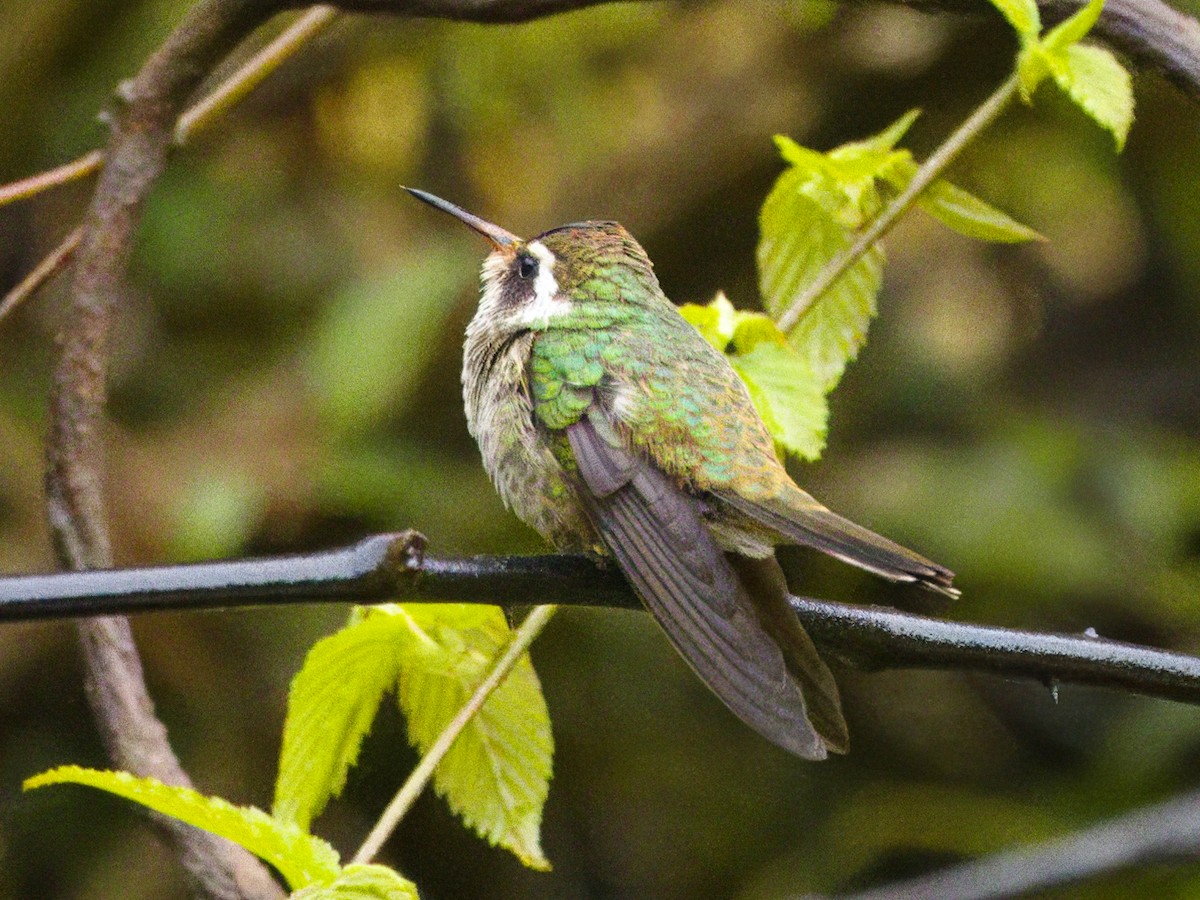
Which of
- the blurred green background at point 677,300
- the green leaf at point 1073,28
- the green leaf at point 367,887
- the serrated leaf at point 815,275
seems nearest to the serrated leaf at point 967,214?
the serrated leaf at point 815,275

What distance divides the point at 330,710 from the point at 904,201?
98cm

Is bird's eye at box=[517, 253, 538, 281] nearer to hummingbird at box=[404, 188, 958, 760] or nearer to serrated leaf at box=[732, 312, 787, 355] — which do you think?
hummingbird at box=[404, 188, 958, 760]

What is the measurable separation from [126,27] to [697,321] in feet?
11.8

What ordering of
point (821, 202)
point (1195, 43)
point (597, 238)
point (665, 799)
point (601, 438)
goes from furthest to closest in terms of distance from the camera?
point (665, 799)
point (597, 238)
point (601, 438)
point (821, 202)
point (1195, 43)

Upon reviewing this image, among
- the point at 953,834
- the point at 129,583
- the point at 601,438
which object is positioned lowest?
the point at 953,834

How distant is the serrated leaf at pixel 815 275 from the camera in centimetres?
197

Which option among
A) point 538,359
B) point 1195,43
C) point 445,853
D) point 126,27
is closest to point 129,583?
point 538,359

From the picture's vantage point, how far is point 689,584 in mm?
1753

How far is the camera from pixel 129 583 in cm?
114

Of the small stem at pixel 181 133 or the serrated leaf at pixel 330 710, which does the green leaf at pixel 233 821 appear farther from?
the small stem at pixel 181 133

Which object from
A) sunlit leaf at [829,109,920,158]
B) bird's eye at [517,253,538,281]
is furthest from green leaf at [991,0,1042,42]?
bird's eye at [517,253,538,281]

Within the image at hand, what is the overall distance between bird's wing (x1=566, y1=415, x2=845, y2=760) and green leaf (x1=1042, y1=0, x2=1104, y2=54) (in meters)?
0.77

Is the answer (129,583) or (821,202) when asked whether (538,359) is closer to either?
(821,202)

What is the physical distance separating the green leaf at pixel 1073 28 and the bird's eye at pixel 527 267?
3.21 ft
